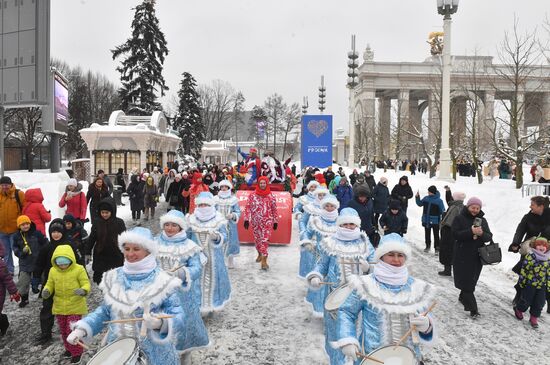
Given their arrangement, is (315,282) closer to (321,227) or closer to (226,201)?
(321,227)

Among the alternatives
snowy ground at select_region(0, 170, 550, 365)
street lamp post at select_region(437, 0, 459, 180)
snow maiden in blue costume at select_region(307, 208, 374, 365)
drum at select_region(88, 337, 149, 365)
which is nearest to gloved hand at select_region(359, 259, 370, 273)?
snow maiden in blue costume at select_region(307, 208, 374, 365)

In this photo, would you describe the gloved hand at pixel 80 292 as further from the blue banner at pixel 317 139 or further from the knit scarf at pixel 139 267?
the blue banner at pixel 317 139

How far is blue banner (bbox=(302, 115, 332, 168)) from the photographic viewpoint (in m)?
18.3

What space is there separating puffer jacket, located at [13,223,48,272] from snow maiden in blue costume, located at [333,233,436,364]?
523 centimetres

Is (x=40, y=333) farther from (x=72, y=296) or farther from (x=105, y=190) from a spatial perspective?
(x=105, y=190)

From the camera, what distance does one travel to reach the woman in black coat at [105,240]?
663 cm

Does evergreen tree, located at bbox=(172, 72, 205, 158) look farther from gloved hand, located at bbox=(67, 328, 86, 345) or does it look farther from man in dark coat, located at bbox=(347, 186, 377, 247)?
gloved hand, located at bbox=(67, 328, 86, 345)

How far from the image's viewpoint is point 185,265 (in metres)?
4.82

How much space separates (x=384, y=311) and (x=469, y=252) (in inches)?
160

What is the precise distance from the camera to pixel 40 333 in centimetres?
583

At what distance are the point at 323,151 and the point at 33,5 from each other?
1110 centimetres

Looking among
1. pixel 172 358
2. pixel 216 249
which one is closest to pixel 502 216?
pixel 216 249

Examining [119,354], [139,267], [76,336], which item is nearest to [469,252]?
[139,267]

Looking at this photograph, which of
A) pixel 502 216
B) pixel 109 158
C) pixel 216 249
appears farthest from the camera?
pixel 109 158
